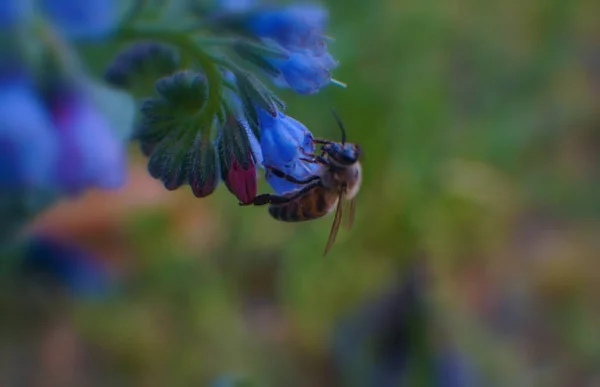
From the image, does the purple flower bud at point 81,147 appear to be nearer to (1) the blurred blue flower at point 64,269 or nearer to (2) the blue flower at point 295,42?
(2) the blue flower at point 295,42

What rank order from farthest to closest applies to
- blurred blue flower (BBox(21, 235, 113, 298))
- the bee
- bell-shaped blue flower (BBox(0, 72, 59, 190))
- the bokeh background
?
blurred blue flower (BBox(21, 235, 113, 298)), the bokeh background, bell-shaped blue flower (BBox(0, 72, 59, 190)), the bee

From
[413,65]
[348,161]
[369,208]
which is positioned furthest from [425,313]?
[348,161]

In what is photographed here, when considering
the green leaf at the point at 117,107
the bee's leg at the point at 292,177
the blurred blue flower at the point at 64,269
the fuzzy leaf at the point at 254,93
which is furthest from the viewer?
the blurred blue flower at the point at 64,269

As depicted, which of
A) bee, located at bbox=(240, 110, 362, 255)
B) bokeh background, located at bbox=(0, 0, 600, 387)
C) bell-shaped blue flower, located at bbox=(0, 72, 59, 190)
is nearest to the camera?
bee, located at bbox=(240, 110, 362, 255)

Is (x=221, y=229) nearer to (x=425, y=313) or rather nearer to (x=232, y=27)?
(x=425, y=313)

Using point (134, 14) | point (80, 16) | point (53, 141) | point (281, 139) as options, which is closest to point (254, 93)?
point (281, 139)

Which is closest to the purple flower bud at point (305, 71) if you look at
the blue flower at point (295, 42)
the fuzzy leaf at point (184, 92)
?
the blue flower at point (295, 42)

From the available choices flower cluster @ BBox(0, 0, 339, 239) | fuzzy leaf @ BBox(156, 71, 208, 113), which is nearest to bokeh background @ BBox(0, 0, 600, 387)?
flower cluster @ BBox(0, 0, 339, 239)

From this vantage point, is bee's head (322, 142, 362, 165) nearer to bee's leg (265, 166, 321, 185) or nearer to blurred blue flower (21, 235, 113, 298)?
bee's leg (265, 166, 321, 185)
